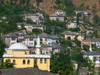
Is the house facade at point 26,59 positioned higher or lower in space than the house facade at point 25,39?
higher

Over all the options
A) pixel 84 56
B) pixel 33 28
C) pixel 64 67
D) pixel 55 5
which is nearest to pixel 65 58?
pixel 64 67

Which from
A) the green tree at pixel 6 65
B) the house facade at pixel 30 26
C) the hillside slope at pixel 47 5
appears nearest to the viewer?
the green tree at pixel 6 65

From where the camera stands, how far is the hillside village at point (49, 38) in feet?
130

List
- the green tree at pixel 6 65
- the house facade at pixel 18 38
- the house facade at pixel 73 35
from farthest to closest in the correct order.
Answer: the house facade at pixel 73 35, the house facade at pixel 18 38, the green tree at pixel 6 65

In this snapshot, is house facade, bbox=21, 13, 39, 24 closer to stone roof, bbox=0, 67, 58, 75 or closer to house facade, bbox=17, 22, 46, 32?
house facade, bbox=17, 22, 46, 32

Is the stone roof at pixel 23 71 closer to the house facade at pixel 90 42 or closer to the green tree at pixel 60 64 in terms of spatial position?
the green tree at pixel 60 64

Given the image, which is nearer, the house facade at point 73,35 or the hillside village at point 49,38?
the hillside village at point 49,38

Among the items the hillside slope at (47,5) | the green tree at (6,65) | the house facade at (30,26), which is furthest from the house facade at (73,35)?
the green tree at (6,65)

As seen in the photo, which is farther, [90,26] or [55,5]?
[55,5]

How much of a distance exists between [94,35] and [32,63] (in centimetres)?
6732

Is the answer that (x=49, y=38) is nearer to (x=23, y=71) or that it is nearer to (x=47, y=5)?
(x=23, y=71)

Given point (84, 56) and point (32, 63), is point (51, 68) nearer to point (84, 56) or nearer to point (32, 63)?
point (32, 63)

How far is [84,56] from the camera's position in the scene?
254 feet

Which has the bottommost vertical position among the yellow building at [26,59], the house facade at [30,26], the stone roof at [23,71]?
the house facade at [30,26]
